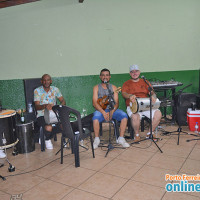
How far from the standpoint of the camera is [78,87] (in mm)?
5074

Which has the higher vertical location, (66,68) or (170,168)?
(66,68)

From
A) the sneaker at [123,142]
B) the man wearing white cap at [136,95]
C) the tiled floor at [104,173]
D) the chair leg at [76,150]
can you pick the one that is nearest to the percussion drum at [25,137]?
the tiled floor at [104,173]

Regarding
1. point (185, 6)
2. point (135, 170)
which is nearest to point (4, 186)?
point (135, 170)

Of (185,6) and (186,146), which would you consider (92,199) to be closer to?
(186,146)

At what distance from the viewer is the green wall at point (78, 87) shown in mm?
4551

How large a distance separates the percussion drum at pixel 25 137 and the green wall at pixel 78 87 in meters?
1.11

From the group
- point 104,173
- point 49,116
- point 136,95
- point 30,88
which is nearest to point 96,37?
point 136,95

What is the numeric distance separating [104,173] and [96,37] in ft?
11.1

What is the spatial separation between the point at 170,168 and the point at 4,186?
2.15 m

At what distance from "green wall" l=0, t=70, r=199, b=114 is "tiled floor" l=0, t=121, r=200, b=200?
139 centimetres

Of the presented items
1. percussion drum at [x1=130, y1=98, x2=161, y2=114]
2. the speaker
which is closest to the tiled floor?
percussion drum at [x1=130, y1=98, x2=161, y2=114]

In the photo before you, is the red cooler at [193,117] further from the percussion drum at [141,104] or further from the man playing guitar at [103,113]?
the man playing guitar at [103,113]

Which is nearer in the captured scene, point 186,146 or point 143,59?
point 186,146

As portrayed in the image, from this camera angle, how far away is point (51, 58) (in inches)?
189
